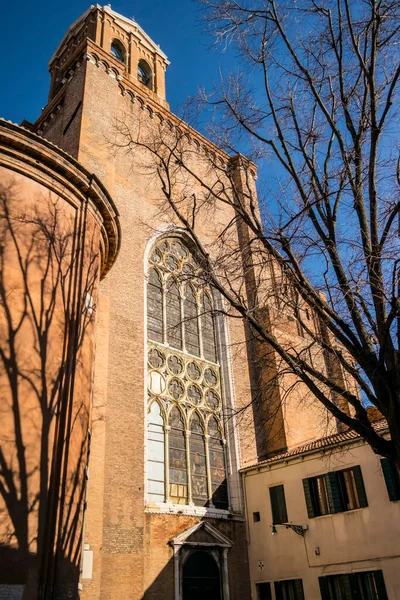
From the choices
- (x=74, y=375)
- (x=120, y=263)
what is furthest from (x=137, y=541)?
(x=120, y=263)

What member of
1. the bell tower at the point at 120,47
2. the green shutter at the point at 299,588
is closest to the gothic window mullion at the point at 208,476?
the green shutter at the point at 299,588

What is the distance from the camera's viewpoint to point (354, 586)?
12.9 m

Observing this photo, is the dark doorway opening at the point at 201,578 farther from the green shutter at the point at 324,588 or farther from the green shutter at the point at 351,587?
the green shutter at the point at 351,587

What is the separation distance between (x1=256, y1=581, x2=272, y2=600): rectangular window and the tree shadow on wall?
8943 mm

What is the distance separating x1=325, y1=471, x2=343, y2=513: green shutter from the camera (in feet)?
45.6

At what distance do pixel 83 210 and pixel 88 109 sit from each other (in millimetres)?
9484

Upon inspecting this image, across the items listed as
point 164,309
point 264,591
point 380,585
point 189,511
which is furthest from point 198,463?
point 380,585

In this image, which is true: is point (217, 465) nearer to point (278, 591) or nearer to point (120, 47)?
point (278, 591)

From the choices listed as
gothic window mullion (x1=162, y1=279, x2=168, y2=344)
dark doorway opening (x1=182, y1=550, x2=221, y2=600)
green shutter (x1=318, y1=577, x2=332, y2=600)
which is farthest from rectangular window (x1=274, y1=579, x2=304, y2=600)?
gothic window mullion (x1=162, y1=279, x2=168, y2=344)

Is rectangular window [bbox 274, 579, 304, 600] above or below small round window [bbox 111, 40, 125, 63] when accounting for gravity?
below

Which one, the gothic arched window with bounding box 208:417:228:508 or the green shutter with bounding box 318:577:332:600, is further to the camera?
the gothic arched window with bounding box 208:417:228:508

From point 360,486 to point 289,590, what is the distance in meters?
3.71

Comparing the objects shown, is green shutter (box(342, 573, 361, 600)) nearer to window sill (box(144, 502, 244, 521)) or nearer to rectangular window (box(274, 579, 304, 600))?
rectangular window (box(274, 579, 304, 600))

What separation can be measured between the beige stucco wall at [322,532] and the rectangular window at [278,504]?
0.16 meters
